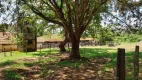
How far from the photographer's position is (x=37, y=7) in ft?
72.8

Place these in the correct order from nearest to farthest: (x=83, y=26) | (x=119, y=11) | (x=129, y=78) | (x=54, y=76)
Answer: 1. (x=129, y=78)
2. (x=54, y=76)
3. (x=119, y=11)
4. (x=83, y=26)

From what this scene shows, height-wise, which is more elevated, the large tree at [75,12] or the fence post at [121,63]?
the large tree at [75,12]

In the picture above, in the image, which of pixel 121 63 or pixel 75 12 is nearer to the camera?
pixel 121 63

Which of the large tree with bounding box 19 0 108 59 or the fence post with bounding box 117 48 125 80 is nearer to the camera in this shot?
the fence post with bounding box 117 48 125 80

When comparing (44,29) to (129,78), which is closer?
(129,78)

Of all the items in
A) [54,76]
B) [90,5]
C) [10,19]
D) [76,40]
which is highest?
[90,5]

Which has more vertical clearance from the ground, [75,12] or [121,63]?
[75,12]

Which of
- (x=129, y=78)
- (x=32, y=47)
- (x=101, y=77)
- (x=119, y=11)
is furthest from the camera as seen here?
(x=32, y=47)

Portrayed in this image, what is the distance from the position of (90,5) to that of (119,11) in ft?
7.89

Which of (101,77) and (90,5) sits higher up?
(90,5)

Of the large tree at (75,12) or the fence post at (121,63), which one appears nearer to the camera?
the fence post at (121,63)

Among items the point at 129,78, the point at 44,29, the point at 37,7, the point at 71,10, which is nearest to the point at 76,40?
the point at 71,10

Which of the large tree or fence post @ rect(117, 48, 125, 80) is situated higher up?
the large tree

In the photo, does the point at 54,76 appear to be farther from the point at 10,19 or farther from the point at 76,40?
the point at 76,40
